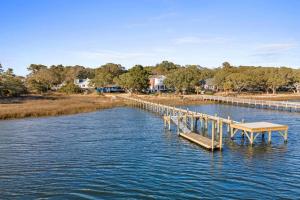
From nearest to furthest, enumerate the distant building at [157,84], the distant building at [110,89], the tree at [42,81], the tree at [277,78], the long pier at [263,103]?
the long pier at [263,103] → the tree at [42,81] → the tree at [277,78] → the distant building at [157,84] → the distant building at [110,89]

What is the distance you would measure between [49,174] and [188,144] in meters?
15.0

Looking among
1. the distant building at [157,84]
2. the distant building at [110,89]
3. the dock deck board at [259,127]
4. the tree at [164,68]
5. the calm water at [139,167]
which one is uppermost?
the tree at [164,68]

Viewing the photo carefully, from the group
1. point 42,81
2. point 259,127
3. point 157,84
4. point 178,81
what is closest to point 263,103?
point 178,81

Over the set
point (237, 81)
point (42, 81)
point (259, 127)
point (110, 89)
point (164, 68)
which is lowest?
point (259, 127)

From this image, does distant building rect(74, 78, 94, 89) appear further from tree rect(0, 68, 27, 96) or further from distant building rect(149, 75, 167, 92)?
tree rect(0, 68, 27, 96)

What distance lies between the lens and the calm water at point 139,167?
67.2 feet

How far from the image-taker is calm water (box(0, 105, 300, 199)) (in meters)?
20.5

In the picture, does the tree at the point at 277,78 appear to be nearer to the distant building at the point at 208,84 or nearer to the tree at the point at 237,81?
the tree at the point at 237,81

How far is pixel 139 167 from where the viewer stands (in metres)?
25.7

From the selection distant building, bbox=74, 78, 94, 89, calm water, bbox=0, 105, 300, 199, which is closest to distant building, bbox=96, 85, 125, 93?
distant building, bbox=74, 78, 94, 89

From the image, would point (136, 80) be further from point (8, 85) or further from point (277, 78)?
point (277, 78)

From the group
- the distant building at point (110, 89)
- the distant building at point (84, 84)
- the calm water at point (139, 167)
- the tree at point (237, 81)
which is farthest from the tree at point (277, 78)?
the calm water at point (139, 167)

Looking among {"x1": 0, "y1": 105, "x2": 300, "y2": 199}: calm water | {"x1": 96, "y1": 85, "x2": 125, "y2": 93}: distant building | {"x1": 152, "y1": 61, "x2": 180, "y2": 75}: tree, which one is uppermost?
{"x1": 152, "y1": 61, "x2": 180, "y2": 75}: tree

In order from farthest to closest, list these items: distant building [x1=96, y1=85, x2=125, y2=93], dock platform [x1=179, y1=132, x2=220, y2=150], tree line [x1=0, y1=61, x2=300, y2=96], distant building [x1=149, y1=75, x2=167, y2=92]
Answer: distant building [x1=96, y1=85, x2=125, y2=93], distant building [x1=149, y1=75, x2=167, y2=92], tree line [x1=0, y1=61, x2=300, y2=96], dock platform [x1=179, y1=132, x2=220, y2=150]
